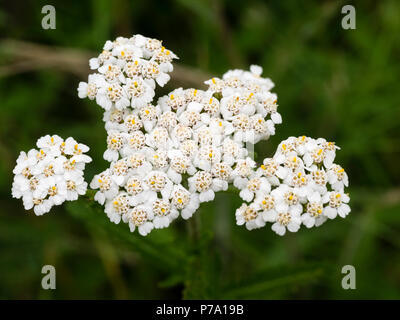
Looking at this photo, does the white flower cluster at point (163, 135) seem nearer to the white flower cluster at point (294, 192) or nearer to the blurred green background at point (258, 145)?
the white flower cluster at point (294, 192)

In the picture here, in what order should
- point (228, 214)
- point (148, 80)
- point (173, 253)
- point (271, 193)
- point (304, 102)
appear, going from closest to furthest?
1. point (271, 193)
2. point (148, 80)
3. point (173, 253)
4. point (228, 214)
5. point (304, 102)

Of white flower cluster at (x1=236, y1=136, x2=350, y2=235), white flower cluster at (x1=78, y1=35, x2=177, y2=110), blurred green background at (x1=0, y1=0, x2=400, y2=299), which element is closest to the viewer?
white flower cluster at (x1=236, y1=136, x2=350, y2=235)

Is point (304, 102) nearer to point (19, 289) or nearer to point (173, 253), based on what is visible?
point (173, 253)

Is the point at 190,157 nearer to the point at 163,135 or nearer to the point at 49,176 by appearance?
the point at 163,135

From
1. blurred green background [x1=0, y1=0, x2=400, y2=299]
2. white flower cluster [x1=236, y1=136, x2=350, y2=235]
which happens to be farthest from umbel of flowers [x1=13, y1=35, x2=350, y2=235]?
blurred green background [x1=0, y1=0, x2=400, y2=299]

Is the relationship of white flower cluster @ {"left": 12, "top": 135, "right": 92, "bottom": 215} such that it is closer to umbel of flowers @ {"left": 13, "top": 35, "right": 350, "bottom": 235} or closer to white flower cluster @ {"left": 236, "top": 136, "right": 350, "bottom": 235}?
umbel of flowers @ {"left": 13, "top": 35, "right": 350, "bottom": 235}

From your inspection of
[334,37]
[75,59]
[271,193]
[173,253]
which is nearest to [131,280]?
[173,253]

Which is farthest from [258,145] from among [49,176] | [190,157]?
[49,176]
